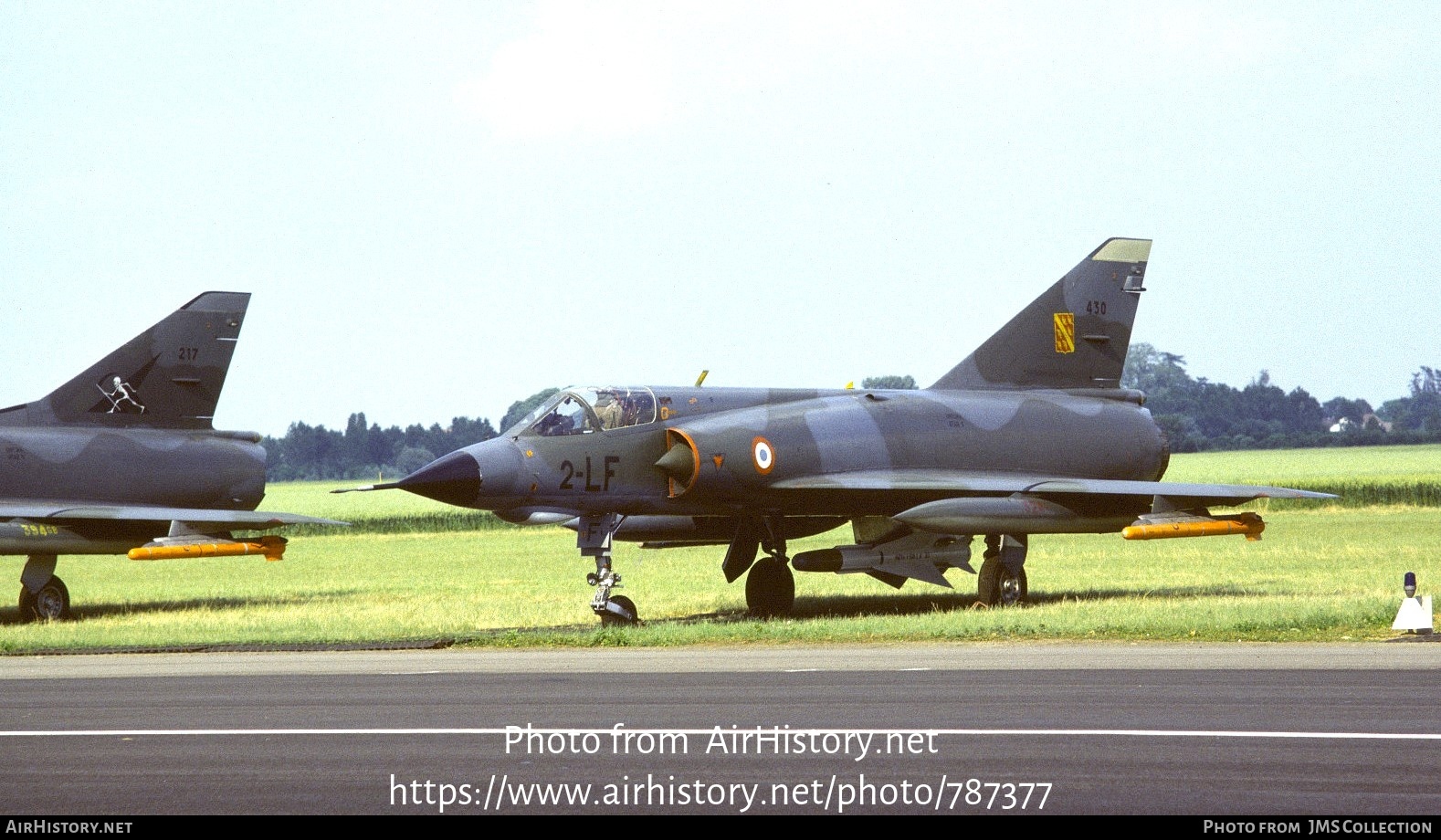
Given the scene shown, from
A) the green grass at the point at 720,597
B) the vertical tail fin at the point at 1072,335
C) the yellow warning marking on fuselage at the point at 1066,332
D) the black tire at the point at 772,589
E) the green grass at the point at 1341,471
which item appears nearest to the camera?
the green grass at the point at 720,597

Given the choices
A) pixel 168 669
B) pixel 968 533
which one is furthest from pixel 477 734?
pixel 968 533

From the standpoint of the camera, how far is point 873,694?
39.1 feet

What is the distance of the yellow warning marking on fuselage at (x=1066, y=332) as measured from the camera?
25.3m

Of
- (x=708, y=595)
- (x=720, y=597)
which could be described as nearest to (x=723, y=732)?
(x=720, y=597)

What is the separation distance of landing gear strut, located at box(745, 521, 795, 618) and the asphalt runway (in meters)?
7.02

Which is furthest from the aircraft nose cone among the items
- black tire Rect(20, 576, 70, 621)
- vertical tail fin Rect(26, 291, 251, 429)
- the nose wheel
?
black tire Rect(20, 576, 70, 621)

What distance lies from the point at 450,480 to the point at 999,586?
26.2 feet

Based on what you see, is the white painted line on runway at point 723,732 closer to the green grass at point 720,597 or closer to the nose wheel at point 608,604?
the green grass at point 720,597

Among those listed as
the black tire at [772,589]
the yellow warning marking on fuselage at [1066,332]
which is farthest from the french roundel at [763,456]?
the yellow warning marking on fuselage at [1066,332]

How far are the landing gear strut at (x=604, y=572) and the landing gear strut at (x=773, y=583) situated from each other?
2700 mm

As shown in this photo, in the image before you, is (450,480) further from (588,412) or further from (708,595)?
(708,595)

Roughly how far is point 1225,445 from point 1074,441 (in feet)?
346

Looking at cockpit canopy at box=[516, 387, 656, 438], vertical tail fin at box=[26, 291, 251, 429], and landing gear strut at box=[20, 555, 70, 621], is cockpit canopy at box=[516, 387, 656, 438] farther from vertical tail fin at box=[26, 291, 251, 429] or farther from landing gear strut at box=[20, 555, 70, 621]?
landing gear strut at box=[20, 555, 70, 621]

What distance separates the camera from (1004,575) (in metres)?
22.5
